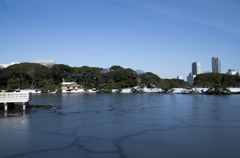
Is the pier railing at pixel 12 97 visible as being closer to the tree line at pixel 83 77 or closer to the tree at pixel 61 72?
the tree line at pixel 83 77

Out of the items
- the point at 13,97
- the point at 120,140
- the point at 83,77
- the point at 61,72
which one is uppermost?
the point at 61,72

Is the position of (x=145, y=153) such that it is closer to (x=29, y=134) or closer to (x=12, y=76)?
(x=29, y=134)

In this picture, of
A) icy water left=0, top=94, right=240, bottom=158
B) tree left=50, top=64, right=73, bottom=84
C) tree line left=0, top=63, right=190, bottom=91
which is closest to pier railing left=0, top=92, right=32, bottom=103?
icy water left=0, top=94, right=240, bottom=158

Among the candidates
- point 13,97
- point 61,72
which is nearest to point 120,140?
point 13,97

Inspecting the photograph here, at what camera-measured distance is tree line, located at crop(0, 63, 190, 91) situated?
58.8 m

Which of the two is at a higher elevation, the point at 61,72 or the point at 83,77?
the point at 61,72

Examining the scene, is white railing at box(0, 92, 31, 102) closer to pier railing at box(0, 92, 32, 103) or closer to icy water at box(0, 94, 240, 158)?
pier railing at box(0, 92, 32, 103)

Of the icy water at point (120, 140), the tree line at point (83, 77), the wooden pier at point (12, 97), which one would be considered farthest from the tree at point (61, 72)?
the icy water at point (120, 140)

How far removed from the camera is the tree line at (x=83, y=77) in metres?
58.8

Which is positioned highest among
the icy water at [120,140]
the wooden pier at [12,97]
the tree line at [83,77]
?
the tree line at [83,77]

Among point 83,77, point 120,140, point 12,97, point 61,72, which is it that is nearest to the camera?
point 120,140

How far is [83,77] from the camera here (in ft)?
221

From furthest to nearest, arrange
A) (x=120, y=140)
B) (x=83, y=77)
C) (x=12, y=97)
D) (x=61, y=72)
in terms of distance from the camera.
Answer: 1. (x=83, y=77)
2. (x=61, y=72)
3. (x=12, y=97)
4. (x=120, y=140)

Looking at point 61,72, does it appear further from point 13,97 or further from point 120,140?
point 120,140
